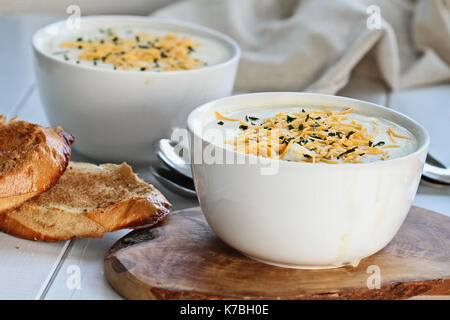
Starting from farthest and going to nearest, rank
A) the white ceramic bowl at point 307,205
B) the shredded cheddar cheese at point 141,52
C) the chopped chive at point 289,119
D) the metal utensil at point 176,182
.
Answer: the shredded cheddar cheese at point 141,52, the metal utensil at point 176,182, the chopped chive at point 289,119, the white ceramic bowl at point 307,205

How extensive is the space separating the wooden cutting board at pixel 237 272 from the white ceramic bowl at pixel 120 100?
408mm

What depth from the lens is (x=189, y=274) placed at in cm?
114

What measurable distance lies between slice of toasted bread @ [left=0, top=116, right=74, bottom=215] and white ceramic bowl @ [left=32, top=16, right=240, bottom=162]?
0.18 meters

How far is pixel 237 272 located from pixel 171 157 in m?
0.49

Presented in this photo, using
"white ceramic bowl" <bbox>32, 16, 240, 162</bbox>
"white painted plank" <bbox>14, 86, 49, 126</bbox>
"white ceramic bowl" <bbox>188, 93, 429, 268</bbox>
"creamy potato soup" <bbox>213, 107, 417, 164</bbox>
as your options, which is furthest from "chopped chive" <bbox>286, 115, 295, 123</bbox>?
"white painted plank" <bbox>14, 86, 49, 126</bbox>

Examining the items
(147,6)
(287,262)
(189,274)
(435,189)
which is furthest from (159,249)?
(147,6)

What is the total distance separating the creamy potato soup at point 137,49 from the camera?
65.7 inches

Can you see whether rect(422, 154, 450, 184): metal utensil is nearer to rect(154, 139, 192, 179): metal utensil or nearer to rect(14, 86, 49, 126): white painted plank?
rect(154, 139, 192, 179): metal utensil

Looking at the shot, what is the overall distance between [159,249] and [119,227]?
Answer: 0.11 metres

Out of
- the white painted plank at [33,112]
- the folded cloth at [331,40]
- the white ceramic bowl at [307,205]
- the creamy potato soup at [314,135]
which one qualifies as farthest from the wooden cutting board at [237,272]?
the folded cloth at [331,40]

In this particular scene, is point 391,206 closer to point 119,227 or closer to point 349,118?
point 349,118

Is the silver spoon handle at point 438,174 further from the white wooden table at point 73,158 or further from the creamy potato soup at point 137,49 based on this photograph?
→ the creamy potato soup at point 137,49

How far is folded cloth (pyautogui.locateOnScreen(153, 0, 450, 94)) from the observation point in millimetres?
2314

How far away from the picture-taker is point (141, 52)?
1.71m
